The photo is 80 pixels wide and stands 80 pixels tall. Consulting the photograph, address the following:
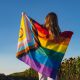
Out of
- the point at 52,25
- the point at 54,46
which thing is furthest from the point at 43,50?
the point at 52,25

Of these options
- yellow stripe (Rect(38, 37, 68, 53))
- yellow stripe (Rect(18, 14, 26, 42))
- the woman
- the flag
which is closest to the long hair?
the woman

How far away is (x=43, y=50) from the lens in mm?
10320

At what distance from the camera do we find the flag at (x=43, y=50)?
1026cm

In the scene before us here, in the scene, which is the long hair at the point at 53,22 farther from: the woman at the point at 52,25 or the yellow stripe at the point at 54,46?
the yellow stripe at the point at 54,46

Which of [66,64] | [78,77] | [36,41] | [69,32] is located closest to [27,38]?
[36,41]

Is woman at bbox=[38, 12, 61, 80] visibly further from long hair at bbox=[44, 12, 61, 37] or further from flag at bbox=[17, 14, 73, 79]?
flag at bbox=[17, 14, 73, 79]

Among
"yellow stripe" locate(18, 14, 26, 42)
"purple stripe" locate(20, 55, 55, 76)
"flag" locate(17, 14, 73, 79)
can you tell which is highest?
"yellow stripe" locate(18, 14, 26, 42)

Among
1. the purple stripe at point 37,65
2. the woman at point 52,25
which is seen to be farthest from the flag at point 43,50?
the woman at point 52,25

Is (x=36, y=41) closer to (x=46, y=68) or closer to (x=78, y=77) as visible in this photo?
(x=46, y=68)

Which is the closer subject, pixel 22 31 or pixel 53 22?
pixel 53 22

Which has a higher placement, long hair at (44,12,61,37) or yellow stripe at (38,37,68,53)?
long hair at (44,12,61,37)

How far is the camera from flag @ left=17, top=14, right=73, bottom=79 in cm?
1026

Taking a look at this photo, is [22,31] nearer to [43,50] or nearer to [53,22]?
[43,50]

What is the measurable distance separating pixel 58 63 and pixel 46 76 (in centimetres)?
40
